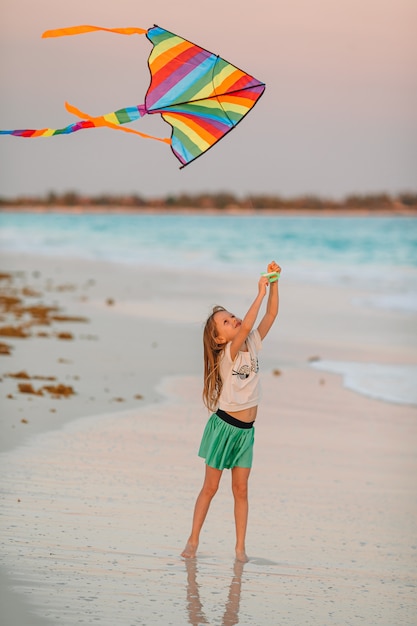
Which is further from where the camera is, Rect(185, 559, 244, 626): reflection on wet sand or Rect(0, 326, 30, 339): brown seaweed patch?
Rect(0, 326, 30, 339): brown seaweed patch

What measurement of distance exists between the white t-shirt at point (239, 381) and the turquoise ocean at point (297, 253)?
4232mm

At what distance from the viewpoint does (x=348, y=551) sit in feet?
17.0

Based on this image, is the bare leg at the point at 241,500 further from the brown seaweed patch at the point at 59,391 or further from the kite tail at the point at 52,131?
the brown seaweed patch at the point at 59,391

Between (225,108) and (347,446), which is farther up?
(225,108)

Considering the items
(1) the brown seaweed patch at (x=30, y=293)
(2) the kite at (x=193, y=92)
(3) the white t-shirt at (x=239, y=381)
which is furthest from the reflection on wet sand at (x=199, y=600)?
(1) the brown seaweed patch at (x=30, y=293)

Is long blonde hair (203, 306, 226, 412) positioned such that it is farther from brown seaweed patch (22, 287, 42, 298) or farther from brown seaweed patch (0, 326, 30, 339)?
brown seaweed patch (22, 287, 42, 298)

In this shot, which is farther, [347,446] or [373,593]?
[347,446]

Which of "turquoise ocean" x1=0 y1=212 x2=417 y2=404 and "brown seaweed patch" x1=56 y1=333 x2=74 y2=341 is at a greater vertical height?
"brown seaweed patch" x1=56 y1=333 x2=74 y2=341

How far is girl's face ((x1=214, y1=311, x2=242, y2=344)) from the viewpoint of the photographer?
16.6 ft

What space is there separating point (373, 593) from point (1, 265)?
73.7 ft

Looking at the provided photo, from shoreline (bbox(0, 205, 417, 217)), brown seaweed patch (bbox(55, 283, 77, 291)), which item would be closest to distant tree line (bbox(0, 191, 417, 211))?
shoreline (bbox(0, 205, 417, 217))

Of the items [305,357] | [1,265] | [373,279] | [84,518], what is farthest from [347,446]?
[1,265]

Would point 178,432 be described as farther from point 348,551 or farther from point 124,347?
point 124,347

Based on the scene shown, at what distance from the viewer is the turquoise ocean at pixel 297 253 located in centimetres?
1856
